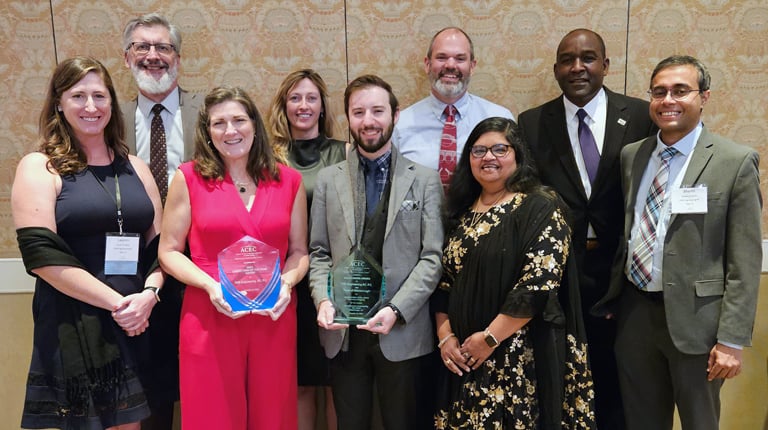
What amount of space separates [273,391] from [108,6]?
2.52 metres

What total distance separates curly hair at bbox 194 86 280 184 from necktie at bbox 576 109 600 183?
1564mm

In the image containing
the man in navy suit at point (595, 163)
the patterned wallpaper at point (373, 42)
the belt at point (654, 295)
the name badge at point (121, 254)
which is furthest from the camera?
the patterned wallpaper at point (373, 42)

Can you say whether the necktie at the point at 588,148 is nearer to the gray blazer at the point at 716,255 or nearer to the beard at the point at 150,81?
the gray blazer at the point at 716,255

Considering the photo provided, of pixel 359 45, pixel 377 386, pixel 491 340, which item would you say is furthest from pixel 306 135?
pixel 491 340

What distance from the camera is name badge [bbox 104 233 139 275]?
226 cm

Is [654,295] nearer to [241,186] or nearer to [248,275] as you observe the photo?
[248,275]

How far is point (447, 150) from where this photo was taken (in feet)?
9.98

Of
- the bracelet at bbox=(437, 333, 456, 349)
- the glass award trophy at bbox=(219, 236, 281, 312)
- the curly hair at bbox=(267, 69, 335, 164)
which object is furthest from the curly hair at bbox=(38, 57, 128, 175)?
the bracelet at bbox=(437, 333, 456, 349)

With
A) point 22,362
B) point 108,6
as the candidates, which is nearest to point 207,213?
point 108,6

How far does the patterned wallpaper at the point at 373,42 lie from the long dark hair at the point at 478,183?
109 cm

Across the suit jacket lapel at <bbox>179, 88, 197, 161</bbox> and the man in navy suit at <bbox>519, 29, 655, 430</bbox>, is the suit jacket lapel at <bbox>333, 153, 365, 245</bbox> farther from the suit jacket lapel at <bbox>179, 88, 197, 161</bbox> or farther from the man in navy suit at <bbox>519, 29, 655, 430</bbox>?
the man in navy suit at <bbox>519, 29, 655, 430</bbox>

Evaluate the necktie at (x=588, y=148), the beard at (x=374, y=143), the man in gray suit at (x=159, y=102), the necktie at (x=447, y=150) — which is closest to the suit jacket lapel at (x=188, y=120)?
the man in gray suit at (x=159, y=102)

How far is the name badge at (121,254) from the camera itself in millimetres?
2262

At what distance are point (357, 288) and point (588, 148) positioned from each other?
145 centimetres
